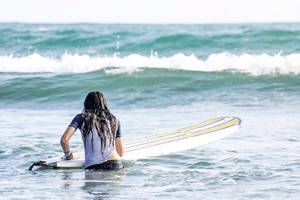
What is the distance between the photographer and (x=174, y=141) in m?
5.97

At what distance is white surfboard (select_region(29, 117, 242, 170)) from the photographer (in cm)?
481

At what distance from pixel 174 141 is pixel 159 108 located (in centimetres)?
475

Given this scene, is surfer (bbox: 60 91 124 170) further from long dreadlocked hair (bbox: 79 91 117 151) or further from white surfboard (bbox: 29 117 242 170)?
white surfboard (bbox: 29 117 242 170)

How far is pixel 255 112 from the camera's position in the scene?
949 centimetres

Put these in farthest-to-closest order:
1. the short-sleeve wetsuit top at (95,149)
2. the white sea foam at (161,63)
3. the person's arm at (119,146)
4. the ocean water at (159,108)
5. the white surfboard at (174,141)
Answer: the white sea foam at (161,63) < the white surfboard at (174,141) < the person's arm at (119,146) < the short-sleeve wetsuit top at (95,149) < the ocean water at (159,108)

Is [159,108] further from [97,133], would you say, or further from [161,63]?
[161,63]

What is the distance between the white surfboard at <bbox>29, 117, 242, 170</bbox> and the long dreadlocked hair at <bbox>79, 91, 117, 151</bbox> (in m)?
0.59

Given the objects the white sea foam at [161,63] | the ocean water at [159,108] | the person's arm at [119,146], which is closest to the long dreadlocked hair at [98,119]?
the person's arm at [119,146]

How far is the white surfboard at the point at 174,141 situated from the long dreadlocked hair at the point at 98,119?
1.93 feet

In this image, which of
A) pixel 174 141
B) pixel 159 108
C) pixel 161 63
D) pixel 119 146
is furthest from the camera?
pixel 161 63

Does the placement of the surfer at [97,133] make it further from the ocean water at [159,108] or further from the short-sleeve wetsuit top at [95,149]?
the ocean water at [159,108]

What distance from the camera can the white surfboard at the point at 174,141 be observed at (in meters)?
4.81

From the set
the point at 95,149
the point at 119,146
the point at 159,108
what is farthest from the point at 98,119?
the point at 159,108

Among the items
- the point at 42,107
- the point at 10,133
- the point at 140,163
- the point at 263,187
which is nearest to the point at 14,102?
the point at 42,107
